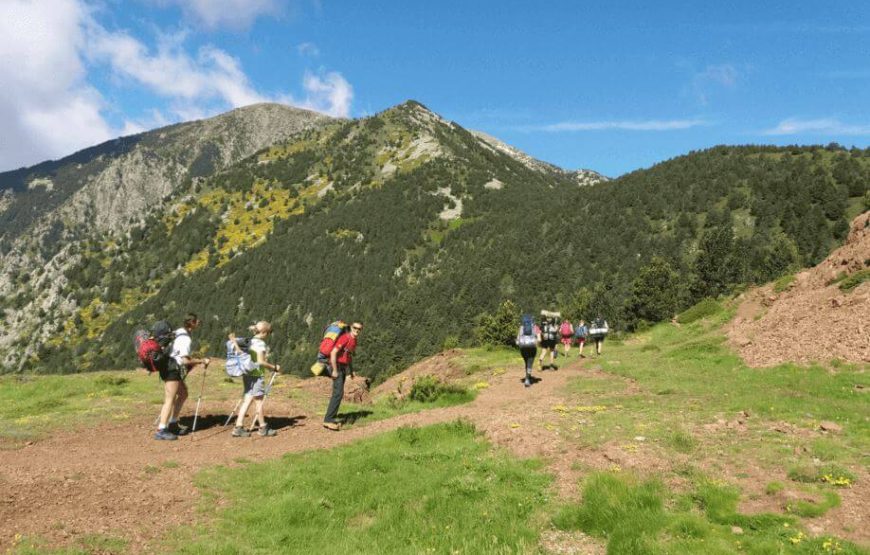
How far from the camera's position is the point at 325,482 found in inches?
371

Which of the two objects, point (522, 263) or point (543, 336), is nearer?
point (543, 336)

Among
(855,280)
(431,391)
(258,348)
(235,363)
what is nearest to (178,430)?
(235,363)

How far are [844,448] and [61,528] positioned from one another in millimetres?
12217

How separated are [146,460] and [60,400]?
10.6 metres

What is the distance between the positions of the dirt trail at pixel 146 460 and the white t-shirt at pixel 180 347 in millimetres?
2053

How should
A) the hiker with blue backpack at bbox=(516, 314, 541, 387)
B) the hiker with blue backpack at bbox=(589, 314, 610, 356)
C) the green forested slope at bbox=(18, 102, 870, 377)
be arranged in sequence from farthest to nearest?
the green forested slope at bbox=(18, 102, 870, 377) → the hiker with blue backpack at bbox=(589, 314, 610, 356) → the hiker with blue backpack at bbox=(516, 314, 541, 387)

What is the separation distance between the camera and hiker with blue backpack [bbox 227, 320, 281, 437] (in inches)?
510

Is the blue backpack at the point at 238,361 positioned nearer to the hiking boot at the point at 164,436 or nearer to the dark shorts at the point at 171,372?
the dark shorts at the point at 171,372

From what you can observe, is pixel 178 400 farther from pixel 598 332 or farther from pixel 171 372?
pixel 598 332

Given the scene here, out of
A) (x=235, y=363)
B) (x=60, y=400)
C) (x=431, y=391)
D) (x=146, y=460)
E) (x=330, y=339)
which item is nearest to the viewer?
(x=146, y=460)

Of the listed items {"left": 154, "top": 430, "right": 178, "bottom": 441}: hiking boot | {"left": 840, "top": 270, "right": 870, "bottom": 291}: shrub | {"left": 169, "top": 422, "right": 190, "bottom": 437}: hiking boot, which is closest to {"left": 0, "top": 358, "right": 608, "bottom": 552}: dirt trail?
{"left": 154, "top": 430, "right": 178, "bottom": 441}: hiking boot

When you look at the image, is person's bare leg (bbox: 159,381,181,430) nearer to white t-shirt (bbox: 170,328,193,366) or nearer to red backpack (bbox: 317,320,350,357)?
white t-shirt (bbox: 170,328,193,366)

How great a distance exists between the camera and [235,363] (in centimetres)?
1312

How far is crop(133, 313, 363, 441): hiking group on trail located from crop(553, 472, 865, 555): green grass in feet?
24.4
